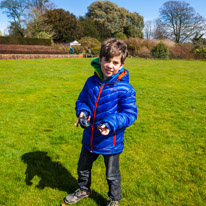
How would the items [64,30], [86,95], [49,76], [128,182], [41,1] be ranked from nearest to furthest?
[86,95]
[128,182]
[49,76]
[64,30]
[41,1]

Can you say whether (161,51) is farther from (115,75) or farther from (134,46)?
(115,75)

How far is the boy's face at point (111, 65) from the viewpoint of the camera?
6.34 ft

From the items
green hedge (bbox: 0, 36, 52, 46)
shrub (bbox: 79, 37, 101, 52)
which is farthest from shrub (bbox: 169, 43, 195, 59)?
green hedge (bbox: 0, 36, 52, 46)

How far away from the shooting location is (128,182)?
2.86 meters

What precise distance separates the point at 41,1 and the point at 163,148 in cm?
4674

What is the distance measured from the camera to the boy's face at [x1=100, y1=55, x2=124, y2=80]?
6.34ft

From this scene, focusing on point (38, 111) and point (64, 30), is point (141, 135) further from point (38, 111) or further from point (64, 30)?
point (64, 30)

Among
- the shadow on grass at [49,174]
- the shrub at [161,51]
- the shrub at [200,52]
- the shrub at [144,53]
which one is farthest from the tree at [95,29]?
the shadow on grass at [49,174]

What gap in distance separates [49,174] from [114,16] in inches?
2247

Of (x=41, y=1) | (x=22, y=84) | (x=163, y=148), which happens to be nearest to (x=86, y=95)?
(x=163, y=148)

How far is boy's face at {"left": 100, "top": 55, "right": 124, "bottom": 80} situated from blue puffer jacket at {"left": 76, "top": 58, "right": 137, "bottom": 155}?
0.06 meters

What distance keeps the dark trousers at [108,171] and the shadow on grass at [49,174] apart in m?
0.31

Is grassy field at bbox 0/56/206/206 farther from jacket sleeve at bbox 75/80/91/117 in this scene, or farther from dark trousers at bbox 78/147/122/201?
jacket sleeve at bbox 75/80/91/117

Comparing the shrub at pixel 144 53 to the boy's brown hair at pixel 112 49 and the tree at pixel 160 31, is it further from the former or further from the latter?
the boy's brown hair at pixel 112 49
